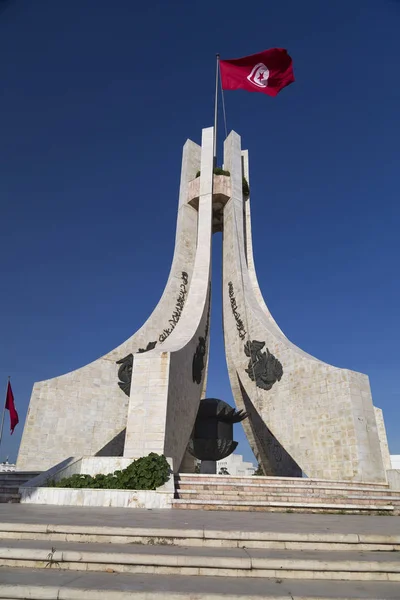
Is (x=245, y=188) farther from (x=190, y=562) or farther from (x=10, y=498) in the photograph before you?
(x=190, y=562)

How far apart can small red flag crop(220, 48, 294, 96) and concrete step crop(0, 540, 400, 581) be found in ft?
40.0

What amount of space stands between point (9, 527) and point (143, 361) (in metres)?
5.69

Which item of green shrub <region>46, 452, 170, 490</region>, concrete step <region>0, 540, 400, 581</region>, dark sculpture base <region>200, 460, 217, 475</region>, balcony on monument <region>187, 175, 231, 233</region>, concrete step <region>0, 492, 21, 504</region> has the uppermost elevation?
balcony on monument <region>187, 175, 231, 233</region>

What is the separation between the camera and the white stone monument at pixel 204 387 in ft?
29.1

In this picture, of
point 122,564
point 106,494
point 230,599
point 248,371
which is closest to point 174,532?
point 122,564

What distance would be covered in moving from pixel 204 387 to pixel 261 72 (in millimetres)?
10685

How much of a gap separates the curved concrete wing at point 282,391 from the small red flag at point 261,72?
14.0 ft

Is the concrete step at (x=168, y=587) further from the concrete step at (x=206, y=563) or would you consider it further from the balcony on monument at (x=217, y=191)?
the balcony on monument at (x=217, y=191)

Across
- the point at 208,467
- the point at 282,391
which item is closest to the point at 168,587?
the point at 282,391

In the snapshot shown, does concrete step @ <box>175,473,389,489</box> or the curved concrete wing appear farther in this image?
the curved concrete wing

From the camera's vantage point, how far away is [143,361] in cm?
876

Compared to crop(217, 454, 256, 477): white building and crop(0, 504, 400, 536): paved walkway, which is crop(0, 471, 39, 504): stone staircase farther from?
crop(217, 454, 256, 477): white building

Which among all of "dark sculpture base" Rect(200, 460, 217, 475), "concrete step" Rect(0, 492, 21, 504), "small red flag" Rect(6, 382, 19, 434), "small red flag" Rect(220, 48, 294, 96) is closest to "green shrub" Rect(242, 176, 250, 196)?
"small red flag" Rect(220, 48, 294, 96)

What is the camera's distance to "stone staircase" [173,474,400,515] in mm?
5887
